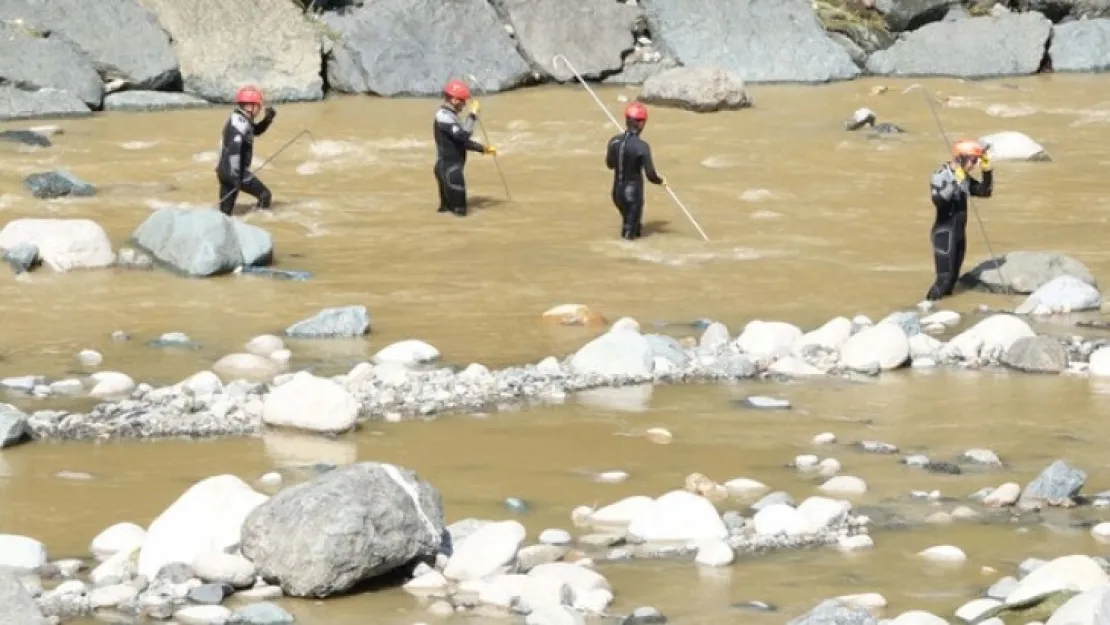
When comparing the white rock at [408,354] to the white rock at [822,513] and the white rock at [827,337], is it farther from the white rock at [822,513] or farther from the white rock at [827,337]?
the white rock at [822,513]

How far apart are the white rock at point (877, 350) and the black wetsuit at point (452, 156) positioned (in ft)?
21.1

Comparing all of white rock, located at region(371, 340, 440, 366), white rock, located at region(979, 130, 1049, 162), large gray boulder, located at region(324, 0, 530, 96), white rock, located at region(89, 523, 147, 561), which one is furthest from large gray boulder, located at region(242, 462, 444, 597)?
large gray boulder, located at region(324, 0, 530, 96)

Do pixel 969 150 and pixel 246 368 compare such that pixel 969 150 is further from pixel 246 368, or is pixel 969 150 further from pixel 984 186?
pixel 246 368

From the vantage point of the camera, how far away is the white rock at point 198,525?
28.7ft

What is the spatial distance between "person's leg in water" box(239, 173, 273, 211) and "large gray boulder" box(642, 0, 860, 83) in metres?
9.44

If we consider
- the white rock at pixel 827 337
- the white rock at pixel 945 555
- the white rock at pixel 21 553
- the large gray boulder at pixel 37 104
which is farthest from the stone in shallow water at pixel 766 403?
the large gray boulder at pixel 37 104

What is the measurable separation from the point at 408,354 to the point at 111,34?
43.8 feet

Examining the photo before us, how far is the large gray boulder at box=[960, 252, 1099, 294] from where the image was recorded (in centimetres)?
1636

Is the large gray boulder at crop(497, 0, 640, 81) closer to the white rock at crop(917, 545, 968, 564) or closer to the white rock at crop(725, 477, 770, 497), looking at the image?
the white rock at crop(725, 477, 770, 497)

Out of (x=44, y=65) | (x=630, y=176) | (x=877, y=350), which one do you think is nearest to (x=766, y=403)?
(x=877, y=350)

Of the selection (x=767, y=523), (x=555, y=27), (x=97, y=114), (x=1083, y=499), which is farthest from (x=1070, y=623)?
(x=555, y=27)

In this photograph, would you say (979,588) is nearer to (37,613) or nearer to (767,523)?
(767,523)

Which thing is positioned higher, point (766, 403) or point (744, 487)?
point (744, 487)

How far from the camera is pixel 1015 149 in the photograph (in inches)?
872
